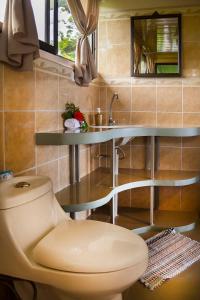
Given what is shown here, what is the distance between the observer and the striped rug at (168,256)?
7.34 ft

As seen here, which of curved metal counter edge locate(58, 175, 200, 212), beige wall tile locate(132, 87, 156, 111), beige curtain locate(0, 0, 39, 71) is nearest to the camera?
beige curtain locate(0, 0, 39, 71)

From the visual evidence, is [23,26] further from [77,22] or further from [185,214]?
[185,214]

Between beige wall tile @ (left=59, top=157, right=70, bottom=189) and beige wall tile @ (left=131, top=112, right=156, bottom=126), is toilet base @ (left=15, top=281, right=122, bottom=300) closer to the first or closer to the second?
beige wall tile @ (left=59, top=157, right=70, bottom=189)

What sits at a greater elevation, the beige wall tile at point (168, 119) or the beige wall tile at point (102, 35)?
the beige wall tile at point (102, 35)

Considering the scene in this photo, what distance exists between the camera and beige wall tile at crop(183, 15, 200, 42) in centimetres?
345

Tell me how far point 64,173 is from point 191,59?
6.10 feet

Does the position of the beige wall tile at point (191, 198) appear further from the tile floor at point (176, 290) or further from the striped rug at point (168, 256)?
the tile floor at point (176, 290)

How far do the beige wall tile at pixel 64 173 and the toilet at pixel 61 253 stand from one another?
98 centimetres

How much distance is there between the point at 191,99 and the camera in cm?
352

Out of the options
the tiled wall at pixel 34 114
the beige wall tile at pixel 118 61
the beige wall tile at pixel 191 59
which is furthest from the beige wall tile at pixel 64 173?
the beige wall tile at pixel 191 59

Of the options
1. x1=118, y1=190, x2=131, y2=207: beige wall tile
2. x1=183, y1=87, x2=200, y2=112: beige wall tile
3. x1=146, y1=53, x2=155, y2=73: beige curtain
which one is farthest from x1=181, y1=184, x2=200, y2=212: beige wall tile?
x1=146, y1=53, x2=155, y2=73: beige curtain

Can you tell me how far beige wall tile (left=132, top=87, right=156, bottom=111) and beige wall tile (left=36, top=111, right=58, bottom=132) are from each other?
1.31m

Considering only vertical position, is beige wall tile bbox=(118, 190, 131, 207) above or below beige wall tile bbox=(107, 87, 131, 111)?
below

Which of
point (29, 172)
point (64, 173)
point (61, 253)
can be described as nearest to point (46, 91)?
point (29, 172)
